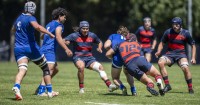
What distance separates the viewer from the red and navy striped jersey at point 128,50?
16156mm

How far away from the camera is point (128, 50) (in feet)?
53.0

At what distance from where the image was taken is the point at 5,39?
5891cm

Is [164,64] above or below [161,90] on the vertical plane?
above

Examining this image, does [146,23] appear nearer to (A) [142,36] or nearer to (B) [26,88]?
(A) [142,36]

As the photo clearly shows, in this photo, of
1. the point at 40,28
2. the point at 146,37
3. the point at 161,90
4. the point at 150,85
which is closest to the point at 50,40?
the point at 40,28

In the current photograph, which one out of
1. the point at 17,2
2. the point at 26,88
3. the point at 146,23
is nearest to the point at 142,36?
the point at 146,23

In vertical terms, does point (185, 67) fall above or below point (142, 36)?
below

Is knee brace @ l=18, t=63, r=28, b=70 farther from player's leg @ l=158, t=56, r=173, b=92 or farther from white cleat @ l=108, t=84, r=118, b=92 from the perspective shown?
player's leg @ l=158, t=56, r=173, b=92

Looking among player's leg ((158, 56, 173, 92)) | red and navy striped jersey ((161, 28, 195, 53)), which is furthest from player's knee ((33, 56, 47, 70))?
red and navy striped jersey ((161, 28, 195, 53))

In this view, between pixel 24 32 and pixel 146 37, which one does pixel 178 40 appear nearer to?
pixel 24 32

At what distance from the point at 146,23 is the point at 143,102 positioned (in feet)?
40.2

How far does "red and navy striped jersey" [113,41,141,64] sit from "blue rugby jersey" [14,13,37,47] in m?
2.33

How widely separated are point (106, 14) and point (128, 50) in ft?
135

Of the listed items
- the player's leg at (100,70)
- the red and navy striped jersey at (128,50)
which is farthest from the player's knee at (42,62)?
the player's leg at (100,70)
